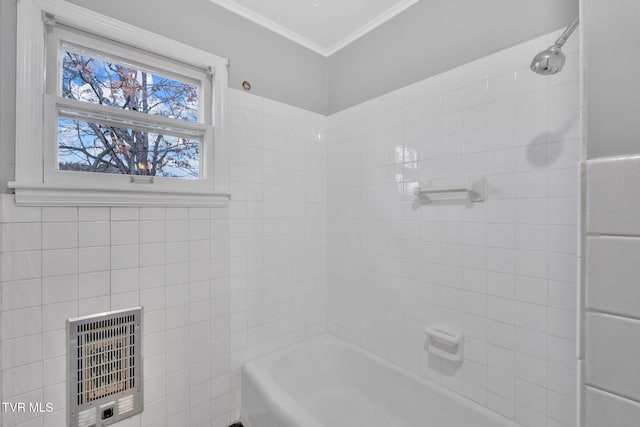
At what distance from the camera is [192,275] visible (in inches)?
62.9

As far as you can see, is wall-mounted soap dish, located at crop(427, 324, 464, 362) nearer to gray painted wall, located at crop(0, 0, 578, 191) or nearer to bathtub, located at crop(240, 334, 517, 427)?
bathtub, located at crop(240, 334, 517, 427)

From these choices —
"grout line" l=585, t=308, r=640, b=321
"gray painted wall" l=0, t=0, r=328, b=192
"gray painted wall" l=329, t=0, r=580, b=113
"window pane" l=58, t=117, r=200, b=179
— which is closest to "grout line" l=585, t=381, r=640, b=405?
"grout line" l=585, t=308, r=640, b=321

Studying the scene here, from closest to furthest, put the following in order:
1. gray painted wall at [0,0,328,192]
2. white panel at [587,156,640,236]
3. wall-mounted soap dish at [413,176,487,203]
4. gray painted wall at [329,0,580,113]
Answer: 1. white panel at [587,156,640,236]
2. gray painted wall at [0,0,328,192]
3. gray painted wall at [329,0,580,113]
4. wall-mounted soap dish at [413,176,487,203]

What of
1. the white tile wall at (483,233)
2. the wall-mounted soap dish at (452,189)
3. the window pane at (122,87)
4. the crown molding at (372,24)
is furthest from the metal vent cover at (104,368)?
the crown molding at (372,24)

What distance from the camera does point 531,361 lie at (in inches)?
49.2

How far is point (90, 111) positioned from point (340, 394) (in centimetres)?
225

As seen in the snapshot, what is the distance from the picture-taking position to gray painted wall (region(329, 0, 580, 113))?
1.26 metres

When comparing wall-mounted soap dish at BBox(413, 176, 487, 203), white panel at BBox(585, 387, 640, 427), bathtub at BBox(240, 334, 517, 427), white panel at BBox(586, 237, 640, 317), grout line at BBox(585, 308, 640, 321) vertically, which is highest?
wall-mounted soap dish at BBox(413, 176, 487, 203)

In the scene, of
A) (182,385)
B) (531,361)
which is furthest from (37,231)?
(531,361)

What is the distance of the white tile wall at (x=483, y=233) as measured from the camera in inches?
46.1

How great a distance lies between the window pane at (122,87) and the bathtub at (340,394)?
5.40ft

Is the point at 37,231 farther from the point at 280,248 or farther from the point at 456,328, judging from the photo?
the point at 456,328

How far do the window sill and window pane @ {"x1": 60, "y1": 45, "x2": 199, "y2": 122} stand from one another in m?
0.47

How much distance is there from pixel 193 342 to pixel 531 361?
1.73 m
